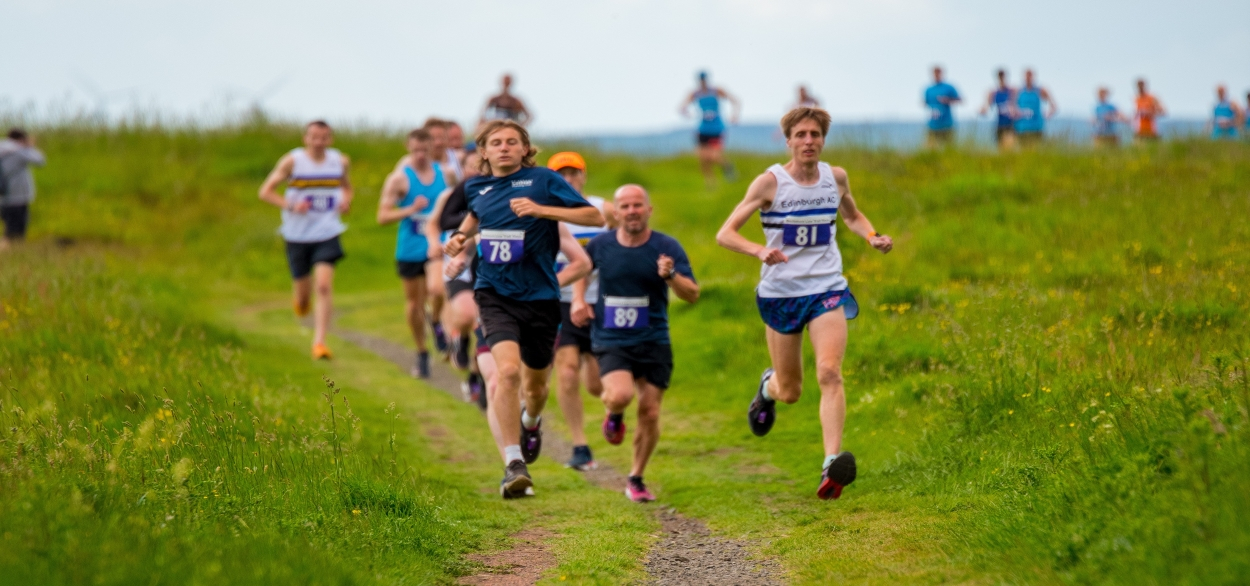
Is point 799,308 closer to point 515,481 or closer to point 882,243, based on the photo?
point 882,243

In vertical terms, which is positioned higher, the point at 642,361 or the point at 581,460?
the point at 642,361

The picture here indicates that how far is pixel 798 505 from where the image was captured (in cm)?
735

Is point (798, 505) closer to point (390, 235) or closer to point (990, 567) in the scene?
point (990, 567)

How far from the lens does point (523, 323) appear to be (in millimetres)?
7641

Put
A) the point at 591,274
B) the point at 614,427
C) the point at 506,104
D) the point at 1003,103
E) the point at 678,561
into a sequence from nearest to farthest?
the point at 678,561, the point at 614,427, the point at 591,274, the point at 506,104, the point at 1003,103

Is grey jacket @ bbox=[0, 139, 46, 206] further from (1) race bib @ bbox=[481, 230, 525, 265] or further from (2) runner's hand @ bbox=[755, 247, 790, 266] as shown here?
(2) runner's hand @ bbox=[755, 247, 790, 266]

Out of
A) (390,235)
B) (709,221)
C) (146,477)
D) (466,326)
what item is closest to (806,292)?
(146,477)

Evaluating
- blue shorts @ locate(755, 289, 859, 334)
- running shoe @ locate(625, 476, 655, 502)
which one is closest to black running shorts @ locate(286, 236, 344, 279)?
running shoe @ locate(625, 476, 655, 502)

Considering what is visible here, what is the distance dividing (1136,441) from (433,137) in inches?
331

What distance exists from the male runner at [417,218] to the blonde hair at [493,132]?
14.6 feet

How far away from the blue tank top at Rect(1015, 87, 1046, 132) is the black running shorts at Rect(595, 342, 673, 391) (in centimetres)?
1752

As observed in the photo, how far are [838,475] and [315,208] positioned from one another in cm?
765

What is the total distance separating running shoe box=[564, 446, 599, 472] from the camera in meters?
9.12

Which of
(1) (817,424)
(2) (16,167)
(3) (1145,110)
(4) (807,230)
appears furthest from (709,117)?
(4) (807,230)
